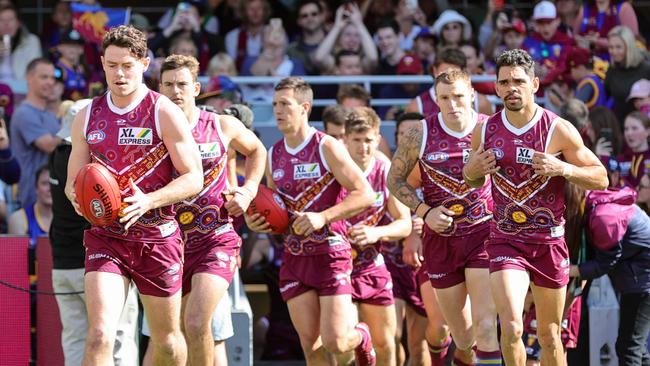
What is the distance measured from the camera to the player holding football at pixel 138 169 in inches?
279

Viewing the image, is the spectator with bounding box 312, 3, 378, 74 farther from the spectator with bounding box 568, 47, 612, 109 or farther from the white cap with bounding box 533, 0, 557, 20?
the spectator with bounding box 568, 47, 612, 109

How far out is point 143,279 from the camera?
7.18m

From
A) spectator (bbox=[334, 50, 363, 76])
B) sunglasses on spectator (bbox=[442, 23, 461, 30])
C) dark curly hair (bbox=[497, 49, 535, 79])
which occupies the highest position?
sunglasses on spectator (bbox=[442, 23, 461, 30])

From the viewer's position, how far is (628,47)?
11500 mm

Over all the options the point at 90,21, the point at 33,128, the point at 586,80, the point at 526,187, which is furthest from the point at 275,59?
the point at 526,187

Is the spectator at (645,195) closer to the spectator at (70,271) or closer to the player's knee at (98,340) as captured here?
the spectator at (70,271)

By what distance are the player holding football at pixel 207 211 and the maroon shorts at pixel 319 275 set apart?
1.99ft

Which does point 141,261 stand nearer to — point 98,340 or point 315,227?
point 98,340

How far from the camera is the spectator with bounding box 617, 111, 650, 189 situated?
10.8 m

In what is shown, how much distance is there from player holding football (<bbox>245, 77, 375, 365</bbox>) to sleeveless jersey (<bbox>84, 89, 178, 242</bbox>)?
4.27 feet

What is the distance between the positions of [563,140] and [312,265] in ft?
6.72

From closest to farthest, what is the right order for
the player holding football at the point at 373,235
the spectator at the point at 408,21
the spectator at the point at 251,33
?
the player holding football at the point at 373,235
the spectator at the point at 251,33
the spectator at the point at 408,21

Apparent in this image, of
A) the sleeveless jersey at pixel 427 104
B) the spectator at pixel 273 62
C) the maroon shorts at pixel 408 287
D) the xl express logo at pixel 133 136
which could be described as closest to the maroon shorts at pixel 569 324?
the maroon shorts at pixel 408 287

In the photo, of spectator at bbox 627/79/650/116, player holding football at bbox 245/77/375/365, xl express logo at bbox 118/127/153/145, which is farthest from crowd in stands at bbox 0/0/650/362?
xl express logo at bbox 118/127/153/145
